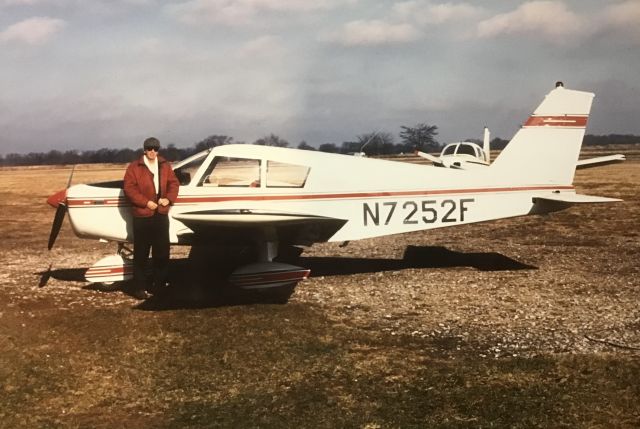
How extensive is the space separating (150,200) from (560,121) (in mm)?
6302

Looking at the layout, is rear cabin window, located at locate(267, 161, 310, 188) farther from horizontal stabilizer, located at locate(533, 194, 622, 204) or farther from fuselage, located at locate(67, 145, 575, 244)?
horizontal stabilizer, located at locate(533, 194, 622, 204)

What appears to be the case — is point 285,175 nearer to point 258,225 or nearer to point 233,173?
point 233,173

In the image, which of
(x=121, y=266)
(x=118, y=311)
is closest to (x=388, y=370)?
(x=118, y=311)

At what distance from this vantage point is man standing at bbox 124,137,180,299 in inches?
276

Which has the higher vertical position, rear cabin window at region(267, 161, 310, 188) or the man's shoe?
rear cabin window at region(267, 161, 310, 188)

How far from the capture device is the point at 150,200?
707 cm

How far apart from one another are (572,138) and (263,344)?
6.07m

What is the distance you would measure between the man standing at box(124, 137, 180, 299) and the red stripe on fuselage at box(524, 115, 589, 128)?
18.3ft

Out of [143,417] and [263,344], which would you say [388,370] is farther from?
[143,417]

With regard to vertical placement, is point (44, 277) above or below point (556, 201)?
below

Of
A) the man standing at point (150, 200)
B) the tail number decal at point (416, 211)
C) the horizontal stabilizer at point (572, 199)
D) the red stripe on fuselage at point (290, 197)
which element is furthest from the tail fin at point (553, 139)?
the man standing at point (150, 200)

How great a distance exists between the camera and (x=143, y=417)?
4.08 meters

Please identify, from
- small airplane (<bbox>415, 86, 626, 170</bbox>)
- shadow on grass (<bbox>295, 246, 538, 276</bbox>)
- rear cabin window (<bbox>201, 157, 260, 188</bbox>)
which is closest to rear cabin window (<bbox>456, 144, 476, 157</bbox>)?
small airplane (<bbox>415, 86, 626, 170</bbox>)

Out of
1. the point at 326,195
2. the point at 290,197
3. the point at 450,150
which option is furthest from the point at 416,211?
the point at 450,150
